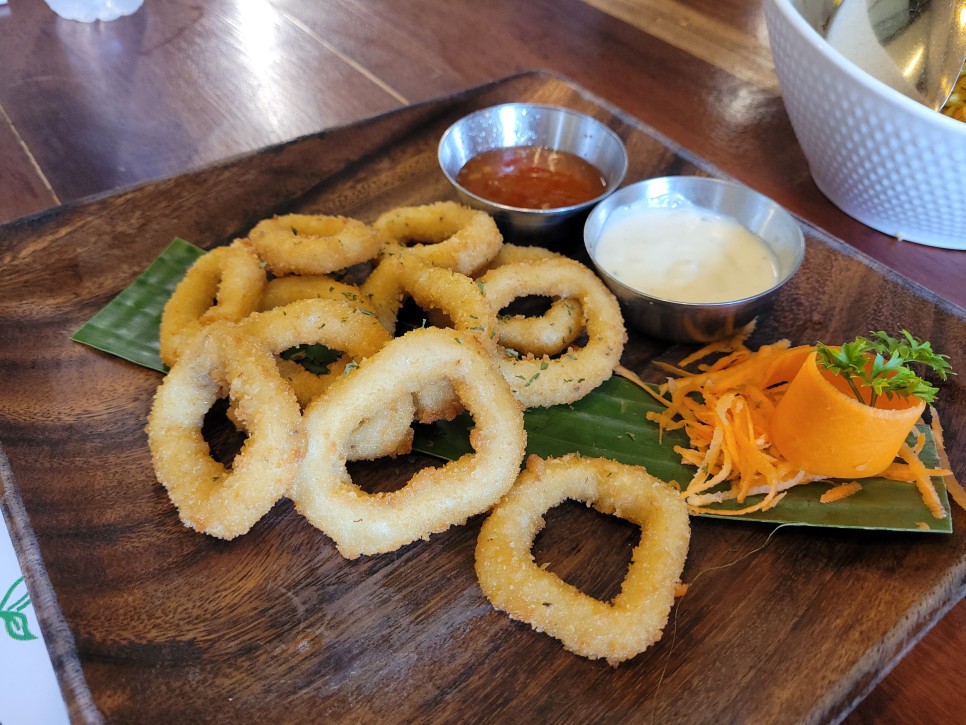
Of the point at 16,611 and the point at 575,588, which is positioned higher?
the point at 575,588

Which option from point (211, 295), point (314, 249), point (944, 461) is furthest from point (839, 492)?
point (211, 295)

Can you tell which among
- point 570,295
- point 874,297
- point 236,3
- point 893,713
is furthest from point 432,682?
point 236,3

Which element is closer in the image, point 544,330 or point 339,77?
point 544,330

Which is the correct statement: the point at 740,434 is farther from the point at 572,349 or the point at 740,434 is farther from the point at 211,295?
the point at 211,295

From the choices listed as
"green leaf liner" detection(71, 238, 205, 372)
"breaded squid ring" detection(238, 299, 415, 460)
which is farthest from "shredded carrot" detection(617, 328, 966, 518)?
"green leaf liner" detection(71, 238, 205, 372)

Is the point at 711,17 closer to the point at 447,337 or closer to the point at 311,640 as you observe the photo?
the point at 447,337

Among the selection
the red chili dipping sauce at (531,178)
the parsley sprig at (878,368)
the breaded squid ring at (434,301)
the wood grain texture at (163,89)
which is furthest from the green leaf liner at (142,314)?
the parsley sprig at (878,368)
